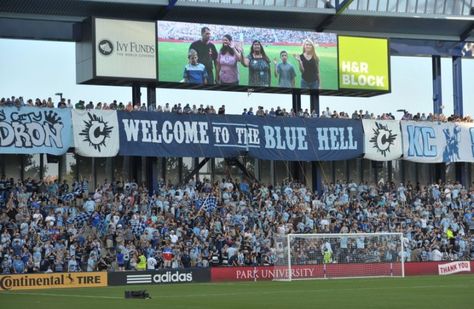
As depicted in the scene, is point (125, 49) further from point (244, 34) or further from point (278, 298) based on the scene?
point (278, 298)

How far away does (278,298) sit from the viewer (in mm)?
28984

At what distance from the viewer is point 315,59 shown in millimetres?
54375

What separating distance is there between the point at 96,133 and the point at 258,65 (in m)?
9.73

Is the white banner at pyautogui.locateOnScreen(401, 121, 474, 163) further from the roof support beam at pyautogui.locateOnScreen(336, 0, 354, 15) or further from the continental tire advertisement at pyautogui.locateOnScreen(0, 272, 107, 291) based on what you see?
the continental tire advertisement at pyautogui.locateOnScreen(0, 272, 107, 291)

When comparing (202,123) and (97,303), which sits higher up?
(202,123)

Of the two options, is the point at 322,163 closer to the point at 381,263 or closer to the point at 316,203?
the point at 316,203

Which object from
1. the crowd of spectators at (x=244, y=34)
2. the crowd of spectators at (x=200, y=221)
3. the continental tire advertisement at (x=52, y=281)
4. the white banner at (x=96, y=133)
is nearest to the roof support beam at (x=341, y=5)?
the crowd of spectators at (x=244, y=34)

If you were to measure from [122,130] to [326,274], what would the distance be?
38.3 feet

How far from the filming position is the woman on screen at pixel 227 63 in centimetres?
5203

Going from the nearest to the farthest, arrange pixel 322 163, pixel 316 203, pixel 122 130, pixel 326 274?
pixel 326 274, pixel 122 130, pixel 316 203, pixel 322 163

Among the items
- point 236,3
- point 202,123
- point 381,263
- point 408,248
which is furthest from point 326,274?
point 236,3

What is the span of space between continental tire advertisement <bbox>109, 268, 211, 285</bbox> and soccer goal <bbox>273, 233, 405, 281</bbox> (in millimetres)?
3567

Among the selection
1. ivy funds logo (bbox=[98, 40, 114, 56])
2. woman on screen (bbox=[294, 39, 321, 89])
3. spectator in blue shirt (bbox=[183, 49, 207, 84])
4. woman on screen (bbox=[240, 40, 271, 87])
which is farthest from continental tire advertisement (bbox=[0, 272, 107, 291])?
woman on screen (bbox=[294, 39, 321, 89])

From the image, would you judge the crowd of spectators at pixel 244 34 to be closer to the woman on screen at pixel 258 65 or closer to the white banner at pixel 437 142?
the woman on screen at pixel 258 65
